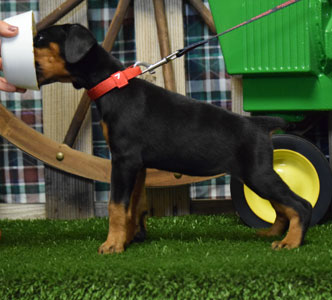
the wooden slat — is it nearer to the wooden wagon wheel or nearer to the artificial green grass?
the wooden wagon wheel

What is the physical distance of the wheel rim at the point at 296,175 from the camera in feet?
8.66

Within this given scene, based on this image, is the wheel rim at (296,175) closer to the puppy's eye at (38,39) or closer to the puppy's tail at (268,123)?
the puppy's tail at (268,123)

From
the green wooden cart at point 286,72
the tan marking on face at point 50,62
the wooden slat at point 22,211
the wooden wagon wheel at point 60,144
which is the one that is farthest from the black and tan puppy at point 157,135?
the wooden slat at point 22,211

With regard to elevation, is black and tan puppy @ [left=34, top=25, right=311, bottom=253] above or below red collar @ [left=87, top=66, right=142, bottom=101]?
below

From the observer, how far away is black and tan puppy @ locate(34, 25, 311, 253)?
2.10m

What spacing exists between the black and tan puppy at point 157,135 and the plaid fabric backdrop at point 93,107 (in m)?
0.91

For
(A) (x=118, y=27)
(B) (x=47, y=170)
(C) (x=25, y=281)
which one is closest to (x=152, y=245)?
(C) (x=25, y=281)

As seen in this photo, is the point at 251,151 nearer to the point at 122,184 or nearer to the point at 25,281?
the point at 122,184

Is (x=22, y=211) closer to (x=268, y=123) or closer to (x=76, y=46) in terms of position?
(x=76, y=46)

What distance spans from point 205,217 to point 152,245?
761 millimetres

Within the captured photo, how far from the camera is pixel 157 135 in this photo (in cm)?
215

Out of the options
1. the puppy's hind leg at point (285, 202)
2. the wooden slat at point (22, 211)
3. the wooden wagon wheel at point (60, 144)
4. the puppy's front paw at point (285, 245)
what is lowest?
the wooden slat at point (22, 211)

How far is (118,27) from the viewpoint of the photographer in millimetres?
2975

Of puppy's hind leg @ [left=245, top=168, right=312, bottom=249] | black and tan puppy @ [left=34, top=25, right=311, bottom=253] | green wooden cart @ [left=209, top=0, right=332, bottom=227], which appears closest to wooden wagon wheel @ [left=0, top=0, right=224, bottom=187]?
green wooden cart @ [left=209, top=0, right=332, bottom=227]
